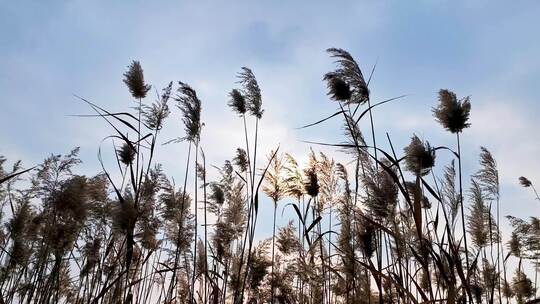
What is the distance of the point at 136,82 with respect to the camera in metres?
4.42

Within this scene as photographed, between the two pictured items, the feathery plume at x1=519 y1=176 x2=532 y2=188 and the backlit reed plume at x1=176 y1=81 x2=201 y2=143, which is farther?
the feathery plume at x1=519 y1=176 x2=532 y2=188

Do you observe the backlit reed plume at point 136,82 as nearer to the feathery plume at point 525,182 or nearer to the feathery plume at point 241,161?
the feathery plume at point 241,161

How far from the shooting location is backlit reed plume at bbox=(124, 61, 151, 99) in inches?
174

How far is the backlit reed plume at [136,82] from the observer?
4410mm

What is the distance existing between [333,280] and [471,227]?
1.75 m

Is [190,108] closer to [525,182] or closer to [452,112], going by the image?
[452,112]

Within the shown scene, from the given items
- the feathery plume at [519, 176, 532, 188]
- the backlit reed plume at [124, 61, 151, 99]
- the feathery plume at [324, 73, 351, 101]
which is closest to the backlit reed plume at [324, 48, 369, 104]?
the feathery plume at [324, 73, 351, 101]

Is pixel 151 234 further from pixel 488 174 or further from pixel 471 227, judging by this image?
pixel 488 174

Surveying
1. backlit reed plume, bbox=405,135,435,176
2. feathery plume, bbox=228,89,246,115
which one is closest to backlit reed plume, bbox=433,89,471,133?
backlit reed plume, bbox=405,135,435,176

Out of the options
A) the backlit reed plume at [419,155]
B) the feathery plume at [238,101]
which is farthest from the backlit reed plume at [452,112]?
the feathery plume at [238,101]

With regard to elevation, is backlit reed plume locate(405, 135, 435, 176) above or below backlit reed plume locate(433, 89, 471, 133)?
below

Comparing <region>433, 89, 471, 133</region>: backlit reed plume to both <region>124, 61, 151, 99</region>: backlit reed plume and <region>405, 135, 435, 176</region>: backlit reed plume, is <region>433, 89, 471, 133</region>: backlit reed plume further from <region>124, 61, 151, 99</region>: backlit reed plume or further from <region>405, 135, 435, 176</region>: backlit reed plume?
<region>124, 61, 151, 99</region>: backlit reed plume

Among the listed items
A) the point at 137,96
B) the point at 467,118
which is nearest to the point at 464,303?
the point at 467,118

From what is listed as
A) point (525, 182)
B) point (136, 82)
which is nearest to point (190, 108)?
point (136, 82)
